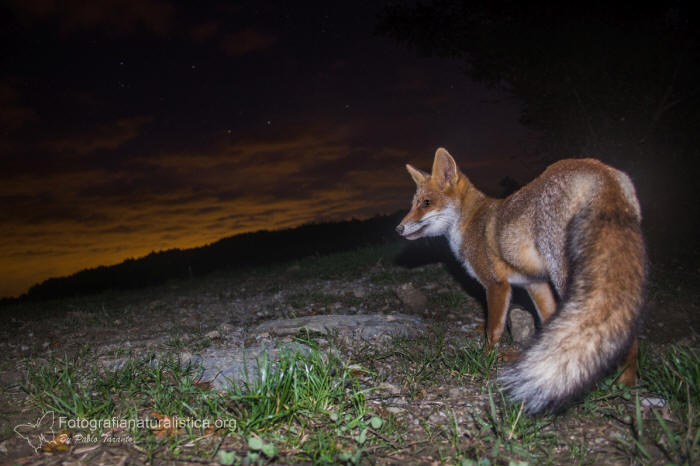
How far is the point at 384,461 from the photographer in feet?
7.30

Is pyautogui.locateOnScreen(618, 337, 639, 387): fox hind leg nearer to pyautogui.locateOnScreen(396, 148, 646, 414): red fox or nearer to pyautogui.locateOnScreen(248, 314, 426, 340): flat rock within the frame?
pyautogui.locateOnScreen(396, 148, 646, 414): red fox

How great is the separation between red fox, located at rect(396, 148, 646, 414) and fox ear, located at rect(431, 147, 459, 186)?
13 millimetres

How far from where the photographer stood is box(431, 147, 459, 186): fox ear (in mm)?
5492

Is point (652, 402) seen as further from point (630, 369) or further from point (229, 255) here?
point (229, 255)

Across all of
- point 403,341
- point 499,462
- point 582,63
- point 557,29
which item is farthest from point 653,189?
point 499,462

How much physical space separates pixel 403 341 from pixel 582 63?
688cm

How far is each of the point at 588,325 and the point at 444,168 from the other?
11.5 ft

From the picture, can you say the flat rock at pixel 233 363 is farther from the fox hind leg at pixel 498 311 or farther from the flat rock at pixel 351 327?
the fox hind leg at pixel 498 311

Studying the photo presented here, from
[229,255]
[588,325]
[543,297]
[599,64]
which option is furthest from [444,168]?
[229,255]

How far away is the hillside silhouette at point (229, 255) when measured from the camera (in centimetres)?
→ 1697

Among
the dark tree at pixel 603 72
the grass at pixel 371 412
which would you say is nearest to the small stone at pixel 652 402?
the grass at pixel 371 412

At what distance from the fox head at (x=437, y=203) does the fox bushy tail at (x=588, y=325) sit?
8.16 feet

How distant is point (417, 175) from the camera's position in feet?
19.6

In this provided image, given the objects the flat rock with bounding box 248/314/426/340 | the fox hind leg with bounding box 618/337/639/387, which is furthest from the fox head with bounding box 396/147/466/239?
the fox hind leg with bounding box 618/337/639/387
